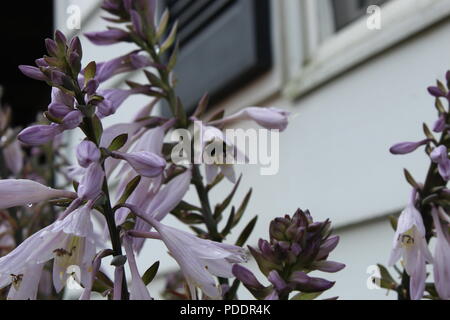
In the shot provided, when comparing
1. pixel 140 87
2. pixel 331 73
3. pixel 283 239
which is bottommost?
pixel 283 239

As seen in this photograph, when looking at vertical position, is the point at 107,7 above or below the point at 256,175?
above

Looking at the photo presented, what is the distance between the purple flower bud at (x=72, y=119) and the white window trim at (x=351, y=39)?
2.64ft

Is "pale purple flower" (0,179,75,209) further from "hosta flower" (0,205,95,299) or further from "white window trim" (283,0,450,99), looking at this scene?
"white window trim" (283,0,450,99)

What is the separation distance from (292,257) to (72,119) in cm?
14

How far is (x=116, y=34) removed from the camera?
630mm

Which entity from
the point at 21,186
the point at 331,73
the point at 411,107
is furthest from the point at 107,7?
the point at 331,73

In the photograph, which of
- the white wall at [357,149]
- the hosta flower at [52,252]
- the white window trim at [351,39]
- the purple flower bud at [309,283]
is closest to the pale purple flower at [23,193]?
the hosta flower at [52,252]

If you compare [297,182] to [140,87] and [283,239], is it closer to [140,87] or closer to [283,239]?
[140,87]

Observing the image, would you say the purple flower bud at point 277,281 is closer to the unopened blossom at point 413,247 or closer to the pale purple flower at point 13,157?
the unopened blossom at point 413,247

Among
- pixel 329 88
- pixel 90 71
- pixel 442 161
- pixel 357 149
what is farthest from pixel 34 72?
pixel 329 88

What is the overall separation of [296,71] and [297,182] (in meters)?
0.24

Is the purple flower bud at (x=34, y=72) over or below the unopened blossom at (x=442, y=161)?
over

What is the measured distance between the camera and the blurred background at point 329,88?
1130 mm

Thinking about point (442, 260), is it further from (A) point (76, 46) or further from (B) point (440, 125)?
(A) point (76, 46)
